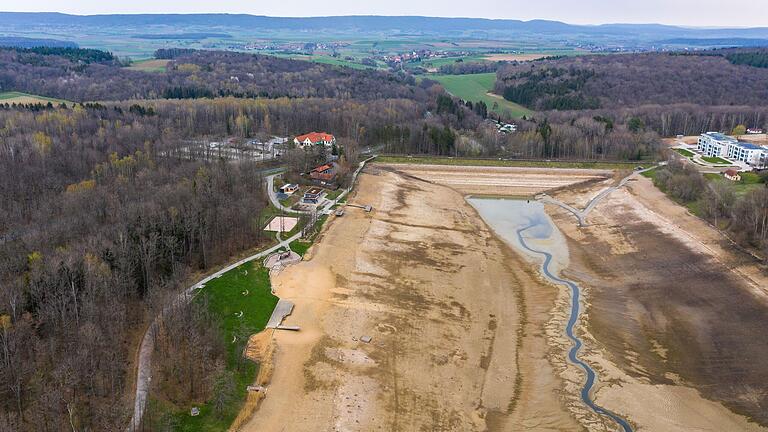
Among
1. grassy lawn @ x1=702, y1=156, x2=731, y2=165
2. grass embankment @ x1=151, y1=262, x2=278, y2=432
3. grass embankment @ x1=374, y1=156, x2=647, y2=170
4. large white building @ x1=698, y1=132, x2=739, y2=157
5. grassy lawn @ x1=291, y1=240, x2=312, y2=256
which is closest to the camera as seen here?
grass embankment @ x1=151, y1=262, x2=278, y2=432

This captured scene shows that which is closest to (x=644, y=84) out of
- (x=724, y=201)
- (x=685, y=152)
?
(x=685, y=152)

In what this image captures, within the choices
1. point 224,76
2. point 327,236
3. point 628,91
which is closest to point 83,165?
point 327,236

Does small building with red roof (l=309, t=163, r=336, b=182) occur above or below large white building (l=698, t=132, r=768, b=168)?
below

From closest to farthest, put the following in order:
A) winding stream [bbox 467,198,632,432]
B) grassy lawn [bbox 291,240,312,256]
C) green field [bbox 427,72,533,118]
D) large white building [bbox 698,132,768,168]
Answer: winding stream [bbox 467,198,632,432] → grassy lawn [bbox 291,240,312,256] → large white building [bbox 698,132,768,168] → green field [bbox 427,72,533,118]

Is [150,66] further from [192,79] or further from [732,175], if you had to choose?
[732,175]

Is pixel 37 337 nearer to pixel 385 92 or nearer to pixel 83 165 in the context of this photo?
pixel 83 165

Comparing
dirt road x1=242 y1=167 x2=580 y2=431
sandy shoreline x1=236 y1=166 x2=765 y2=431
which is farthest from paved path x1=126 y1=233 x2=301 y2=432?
sandy shoreline x1=236 y1=166 x2=765 y2=431

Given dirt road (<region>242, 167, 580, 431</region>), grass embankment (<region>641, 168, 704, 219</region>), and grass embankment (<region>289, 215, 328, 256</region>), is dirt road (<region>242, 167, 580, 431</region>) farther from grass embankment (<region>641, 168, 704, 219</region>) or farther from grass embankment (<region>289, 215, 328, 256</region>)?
grass embankment (<region>641, 168, 704, 219</region>)
